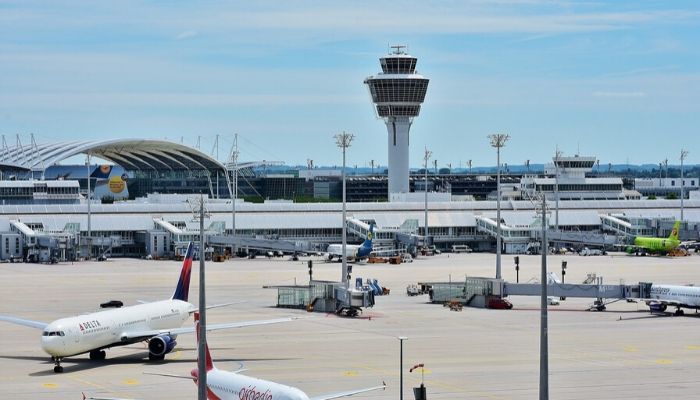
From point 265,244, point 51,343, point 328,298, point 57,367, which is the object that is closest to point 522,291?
point 328,298

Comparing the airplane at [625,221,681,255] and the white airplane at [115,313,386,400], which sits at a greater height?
the airplane at [625,221,681,255]

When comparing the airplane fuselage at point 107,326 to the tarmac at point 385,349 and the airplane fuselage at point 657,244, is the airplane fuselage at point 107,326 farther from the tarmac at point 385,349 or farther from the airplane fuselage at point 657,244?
the airplane fuselage at point 657,244

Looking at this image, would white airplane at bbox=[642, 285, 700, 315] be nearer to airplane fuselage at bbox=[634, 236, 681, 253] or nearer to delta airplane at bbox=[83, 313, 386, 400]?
delta airplane at bbox=[83, 313, 386, 400]

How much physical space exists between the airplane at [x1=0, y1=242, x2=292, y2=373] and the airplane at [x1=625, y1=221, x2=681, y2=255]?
318ft

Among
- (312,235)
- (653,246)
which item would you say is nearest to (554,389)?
(653,246)

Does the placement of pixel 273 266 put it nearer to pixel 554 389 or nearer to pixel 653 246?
pixel 653 246

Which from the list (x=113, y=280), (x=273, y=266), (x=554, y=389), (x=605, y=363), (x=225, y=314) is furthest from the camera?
(x=273, y=266)

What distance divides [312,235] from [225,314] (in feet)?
268

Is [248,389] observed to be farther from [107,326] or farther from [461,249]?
[461,249]

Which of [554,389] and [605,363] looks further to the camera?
[605,363]

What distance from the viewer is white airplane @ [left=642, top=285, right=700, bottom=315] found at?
279 feet

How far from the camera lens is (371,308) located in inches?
3546

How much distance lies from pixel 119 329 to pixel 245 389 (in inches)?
755

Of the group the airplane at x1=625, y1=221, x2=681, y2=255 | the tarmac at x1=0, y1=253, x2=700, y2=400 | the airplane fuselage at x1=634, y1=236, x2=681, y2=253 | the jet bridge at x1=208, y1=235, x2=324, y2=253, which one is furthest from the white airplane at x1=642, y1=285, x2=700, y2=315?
the jet bridge at x1=208, y1=235, x2=324, y2=253
